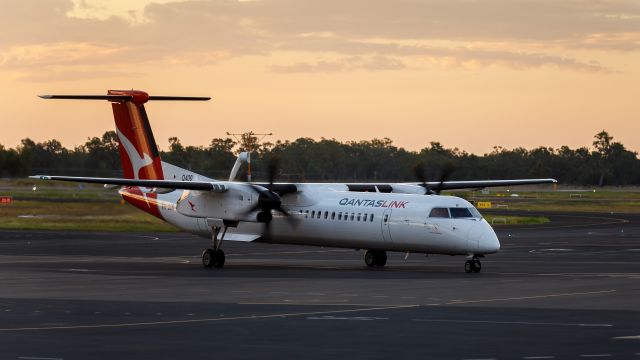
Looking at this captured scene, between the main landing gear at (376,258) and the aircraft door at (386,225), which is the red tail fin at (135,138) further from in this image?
the aircraft door at (386,225)

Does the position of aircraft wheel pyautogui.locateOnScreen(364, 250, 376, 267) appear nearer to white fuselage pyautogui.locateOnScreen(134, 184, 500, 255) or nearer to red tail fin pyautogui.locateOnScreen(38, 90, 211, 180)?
white fuselage pyautogui.locateOnScreen(134, 184, 500, 255)

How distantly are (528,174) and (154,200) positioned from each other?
5468 inches

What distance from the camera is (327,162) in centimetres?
12794

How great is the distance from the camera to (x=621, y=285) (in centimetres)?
3177

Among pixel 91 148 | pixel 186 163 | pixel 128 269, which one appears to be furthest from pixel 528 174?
pixel 128 269

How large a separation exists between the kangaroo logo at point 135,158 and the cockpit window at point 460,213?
12.3 meters

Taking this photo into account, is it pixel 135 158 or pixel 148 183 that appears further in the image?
pixel 135 158

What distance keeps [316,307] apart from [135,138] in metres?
20.7

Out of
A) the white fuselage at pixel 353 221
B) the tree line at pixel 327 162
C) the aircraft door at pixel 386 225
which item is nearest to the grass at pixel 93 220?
the tree line at pixel 327 162

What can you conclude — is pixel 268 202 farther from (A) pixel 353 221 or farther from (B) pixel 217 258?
(A) pixel 353 221

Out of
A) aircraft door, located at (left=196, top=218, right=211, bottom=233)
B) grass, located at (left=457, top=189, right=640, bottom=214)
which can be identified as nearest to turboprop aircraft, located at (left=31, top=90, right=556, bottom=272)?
aircraft door, located at (left=196, top=218, right=211, bottom=233)

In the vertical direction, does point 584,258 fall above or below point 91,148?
below

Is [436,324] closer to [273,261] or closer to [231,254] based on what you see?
[273,261]

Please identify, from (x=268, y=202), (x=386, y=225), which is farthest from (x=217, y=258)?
(x=386, y=225)
